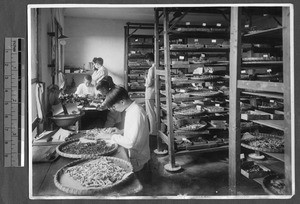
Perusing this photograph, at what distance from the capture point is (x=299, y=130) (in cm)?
189

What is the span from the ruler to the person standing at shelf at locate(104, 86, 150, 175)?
61 cm

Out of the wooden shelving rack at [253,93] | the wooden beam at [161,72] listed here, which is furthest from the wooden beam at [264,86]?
the wooden beam at [161,72]

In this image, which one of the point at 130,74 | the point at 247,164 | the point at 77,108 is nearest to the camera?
the point at 247,164

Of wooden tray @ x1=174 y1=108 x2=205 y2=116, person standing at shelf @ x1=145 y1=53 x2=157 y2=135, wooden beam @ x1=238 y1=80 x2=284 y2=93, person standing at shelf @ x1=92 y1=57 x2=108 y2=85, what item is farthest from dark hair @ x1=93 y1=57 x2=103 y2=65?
person standing at shelf @ x1=145 y1=53 x2=157 y2=135

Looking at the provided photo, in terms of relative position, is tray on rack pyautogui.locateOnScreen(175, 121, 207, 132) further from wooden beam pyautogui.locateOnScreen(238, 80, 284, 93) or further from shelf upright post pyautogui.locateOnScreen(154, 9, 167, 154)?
wooden beam pyautogui.locateOnScreen(238, 80, 284, 93)

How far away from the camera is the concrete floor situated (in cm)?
267

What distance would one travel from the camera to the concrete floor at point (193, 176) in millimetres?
2670

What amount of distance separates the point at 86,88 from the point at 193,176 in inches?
63.3

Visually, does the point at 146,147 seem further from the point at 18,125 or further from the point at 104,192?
the point at 18,125

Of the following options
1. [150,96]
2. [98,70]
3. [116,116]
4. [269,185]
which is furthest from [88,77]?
[150,96]

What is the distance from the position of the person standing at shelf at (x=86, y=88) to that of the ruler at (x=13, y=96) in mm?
553

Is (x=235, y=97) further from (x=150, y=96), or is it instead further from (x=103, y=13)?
(x=150, y=96)

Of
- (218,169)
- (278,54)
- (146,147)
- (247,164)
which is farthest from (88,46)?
(278,54)

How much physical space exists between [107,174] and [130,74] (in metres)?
3.91
